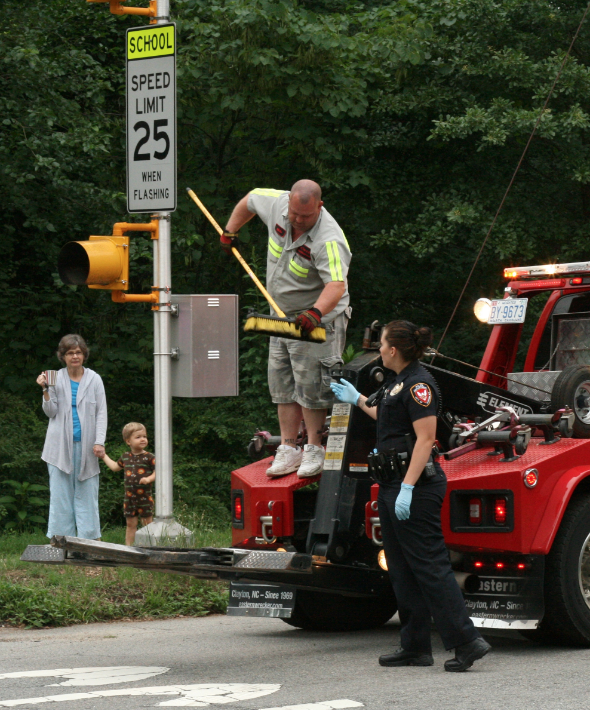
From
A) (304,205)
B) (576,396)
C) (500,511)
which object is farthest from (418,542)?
(304,205)

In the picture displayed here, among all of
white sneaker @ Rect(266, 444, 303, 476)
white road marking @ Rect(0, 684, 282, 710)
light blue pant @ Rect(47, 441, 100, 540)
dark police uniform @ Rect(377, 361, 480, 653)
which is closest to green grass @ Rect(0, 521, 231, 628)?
light blue pant @ Rect(47, 441, 100, 540)

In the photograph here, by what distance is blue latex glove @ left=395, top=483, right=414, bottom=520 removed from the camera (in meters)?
6.27

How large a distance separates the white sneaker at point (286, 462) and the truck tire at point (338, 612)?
2.88 feet

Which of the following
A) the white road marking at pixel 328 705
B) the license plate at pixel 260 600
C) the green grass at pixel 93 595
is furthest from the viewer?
the green grass at pixel 93 595

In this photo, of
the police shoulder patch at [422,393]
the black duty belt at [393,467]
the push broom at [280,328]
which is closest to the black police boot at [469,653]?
the black duty belt at [393,467]

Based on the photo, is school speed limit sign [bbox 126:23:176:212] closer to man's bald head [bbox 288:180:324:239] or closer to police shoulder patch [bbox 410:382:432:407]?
man's bald head [bbox 288:180:324:239]

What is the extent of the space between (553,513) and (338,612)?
201 centimetres

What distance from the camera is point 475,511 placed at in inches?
262

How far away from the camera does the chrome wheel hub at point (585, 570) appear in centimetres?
680

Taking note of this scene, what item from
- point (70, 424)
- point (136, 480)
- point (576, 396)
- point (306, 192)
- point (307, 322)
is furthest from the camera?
point (136, 480)

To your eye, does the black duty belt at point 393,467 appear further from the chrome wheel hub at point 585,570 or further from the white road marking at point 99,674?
the white road marking at point 99,674

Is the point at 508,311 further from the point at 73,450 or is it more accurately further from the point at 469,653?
the point at 73,450

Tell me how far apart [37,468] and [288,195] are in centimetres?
680

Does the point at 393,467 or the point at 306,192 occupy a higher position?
the point at 306,192
